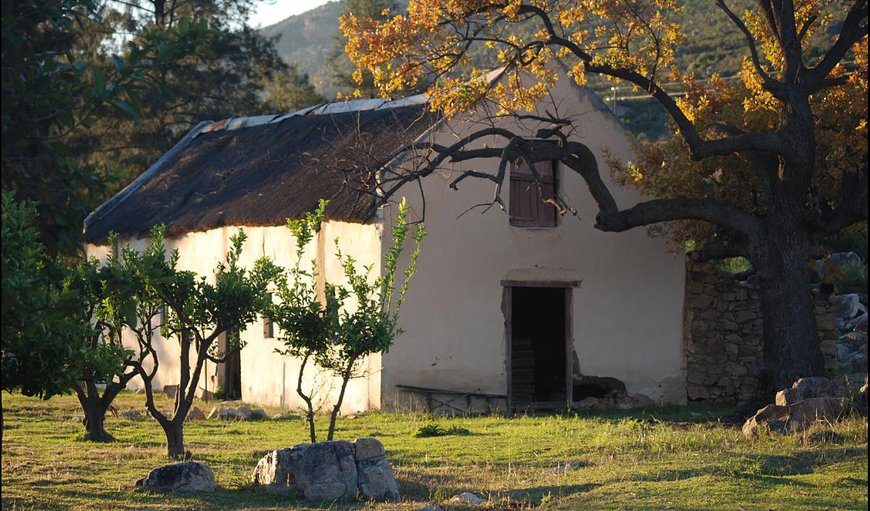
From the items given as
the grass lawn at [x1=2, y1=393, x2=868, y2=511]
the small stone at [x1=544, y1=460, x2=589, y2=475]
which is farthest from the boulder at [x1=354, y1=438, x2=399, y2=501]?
the small stone at [x1=544, y1=460, x2=589, y2=475]

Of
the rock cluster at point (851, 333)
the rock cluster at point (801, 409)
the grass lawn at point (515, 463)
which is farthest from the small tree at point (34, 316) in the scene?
the rock cluster at point (851, 333)

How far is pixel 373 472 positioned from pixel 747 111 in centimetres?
840

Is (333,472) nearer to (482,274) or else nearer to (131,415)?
(482,274)

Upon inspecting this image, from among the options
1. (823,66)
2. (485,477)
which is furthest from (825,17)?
(485,477)

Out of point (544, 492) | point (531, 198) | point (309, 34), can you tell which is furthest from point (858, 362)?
point (309, 34)

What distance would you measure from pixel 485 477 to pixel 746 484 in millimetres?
2750

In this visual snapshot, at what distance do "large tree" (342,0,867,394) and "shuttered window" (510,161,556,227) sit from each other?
2.53 meters

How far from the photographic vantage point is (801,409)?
1319cm

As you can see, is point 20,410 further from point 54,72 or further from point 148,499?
point 54,72

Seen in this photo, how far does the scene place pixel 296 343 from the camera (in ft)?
41.8

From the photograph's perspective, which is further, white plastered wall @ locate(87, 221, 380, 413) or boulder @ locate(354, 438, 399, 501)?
white plastered wall @ locate(87, 221, 380, 413)

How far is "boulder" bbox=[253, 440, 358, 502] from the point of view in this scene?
10.6 m

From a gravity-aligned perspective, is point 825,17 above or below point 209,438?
above

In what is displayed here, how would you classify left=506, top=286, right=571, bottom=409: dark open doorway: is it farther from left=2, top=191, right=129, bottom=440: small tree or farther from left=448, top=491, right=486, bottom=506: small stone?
left=2, top=191, right=129, bottom=440: small tree
